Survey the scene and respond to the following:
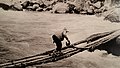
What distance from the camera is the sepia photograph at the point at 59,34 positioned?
9.48 metres

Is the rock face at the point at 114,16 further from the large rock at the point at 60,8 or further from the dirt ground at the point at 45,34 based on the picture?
the large rock at the point at 60,8

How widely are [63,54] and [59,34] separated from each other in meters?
0.80

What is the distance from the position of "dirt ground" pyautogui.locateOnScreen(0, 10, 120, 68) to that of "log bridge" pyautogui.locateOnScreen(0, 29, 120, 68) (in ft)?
0.68

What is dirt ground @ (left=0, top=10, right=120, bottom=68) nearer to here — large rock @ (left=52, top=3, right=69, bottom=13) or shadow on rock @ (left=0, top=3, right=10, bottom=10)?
large rock @ (left=52, top=3, right=69, bottom=13)

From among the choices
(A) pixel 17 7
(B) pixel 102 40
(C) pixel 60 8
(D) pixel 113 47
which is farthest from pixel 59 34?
(A) pixel 17 7

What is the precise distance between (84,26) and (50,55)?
6.79 m

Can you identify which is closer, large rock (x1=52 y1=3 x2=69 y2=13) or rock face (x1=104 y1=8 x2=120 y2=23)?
rock face (x1=104 y1=8 x2=120 y2=23)

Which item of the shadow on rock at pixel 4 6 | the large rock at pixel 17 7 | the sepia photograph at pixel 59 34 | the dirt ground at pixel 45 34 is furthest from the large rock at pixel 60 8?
the shadow on rock at pixel 4 6

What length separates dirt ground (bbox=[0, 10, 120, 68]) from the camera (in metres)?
9.98

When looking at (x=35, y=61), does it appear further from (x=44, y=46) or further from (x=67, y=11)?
(x=67, y=11)

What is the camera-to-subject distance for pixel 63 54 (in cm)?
962

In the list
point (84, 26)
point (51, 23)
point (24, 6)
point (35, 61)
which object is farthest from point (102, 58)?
point (24, 6)

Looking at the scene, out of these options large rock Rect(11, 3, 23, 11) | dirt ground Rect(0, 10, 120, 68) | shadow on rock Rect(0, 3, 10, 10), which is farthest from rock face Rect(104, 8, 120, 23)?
shadow on rock Rect(0, 3, 10, 10)

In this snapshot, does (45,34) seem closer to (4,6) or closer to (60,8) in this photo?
(60,8)
